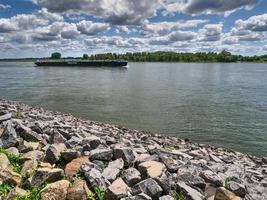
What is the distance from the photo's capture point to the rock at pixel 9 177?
8.38m

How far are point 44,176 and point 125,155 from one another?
230 cm

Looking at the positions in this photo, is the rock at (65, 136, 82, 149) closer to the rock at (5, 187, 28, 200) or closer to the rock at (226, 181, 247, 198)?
the rock at (5, 187, 28, 200)

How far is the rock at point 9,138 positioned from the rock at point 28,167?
1.49 meters

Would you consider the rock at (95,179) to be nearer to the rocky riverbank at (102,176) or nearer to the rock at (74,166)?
the rocky riverbank at (102,176)

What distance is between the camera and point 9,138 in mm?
10719

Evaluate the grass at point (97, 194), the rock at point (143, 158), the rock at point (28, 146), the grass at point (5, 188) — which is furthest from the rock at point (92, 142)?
the grass at point (5, 188)

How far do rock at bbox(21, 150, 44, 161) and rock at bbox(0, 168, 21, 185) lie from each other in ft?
3.13

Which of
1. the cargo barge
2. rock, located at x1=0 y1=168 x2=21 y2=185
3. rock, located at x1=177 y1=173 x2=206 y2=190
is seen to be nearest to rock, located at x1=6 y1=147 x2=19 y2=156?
rock, located at x1=0 y1=168 x2=21 y2=185

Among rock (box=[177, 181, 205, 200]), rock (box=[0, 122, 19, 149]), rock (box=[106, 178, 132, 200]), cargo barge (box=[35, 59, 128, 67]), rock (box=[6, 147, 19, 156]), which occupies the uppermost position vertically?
rock (box=[0, 122, 19, 149])

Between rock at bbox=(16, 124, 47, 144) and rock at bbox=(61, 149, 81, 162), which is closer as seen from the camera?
rock at bbox=(61, 149, 81, 162)

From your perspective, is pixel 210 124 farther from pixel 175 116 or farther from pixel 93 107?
pixel 93 107

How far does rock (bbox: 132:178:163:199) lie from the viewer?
7.80 meters

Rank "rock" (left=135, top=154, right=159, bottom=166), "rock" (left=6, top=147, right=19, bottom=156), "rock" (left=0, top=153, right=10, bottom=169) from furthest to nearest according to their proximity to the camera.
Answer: "rock" (left=6, top=147, right=19, bottom=156)
"rock" (left=135, top=154, right=159, bottom=166)
"rock" (left=0, top=153, right=10, bottom=169)

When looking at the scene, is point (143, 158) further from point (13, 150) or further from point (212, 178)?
A: point (13, 150)
